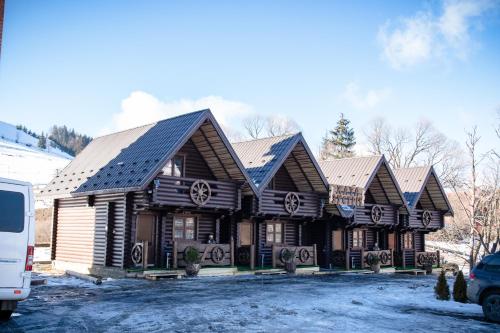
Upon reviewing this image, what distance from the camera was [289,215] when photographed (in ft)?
90.5

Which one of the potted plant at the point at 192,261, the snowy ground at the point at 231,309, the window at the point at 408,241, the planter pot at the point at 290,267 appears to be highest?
the window at the point at 408,241

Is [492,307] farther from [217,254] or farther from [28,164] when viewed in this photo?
[28,164]

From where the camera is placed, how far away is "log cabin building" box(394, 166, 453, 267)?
34828 mm

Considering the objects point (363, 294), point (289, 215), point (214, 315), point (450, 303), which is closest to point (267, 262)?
point (289, 215)

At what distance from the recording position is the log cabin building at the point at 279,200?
26266mm

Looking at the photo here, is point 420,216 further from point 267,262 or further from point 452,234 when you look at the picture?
point 267,262

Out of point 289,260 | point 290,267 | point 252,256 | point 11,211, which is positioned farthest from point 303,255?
point 11,211

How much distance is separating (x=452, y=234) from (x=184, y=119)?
29142mm

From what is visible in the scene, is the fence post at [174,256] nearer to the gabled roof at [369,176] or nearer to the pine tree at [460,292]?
the pine tree at [460,292]

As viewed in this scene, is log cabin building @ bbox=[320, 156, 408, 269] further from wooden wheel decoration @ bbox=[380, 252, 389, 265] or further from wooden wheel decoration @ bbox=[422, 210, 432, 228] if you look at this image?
wooden wheel decoration @ bbox=[422, 210, 432, 228]

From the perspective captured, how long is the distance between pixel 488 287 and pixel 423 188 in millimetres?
22834

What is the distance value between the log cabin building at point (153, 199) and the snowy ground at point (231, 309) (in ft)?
11.3

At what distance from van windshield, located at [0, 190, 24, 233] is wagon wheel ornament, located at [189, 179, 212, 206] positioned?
12.8 metres

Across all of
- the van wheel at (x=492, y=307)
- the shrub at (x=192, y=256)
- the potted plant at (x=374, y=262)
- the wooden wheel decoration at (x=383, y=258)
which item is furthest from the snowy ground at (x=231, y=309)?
the wooden wheel decoration at (x=383, y=258)
